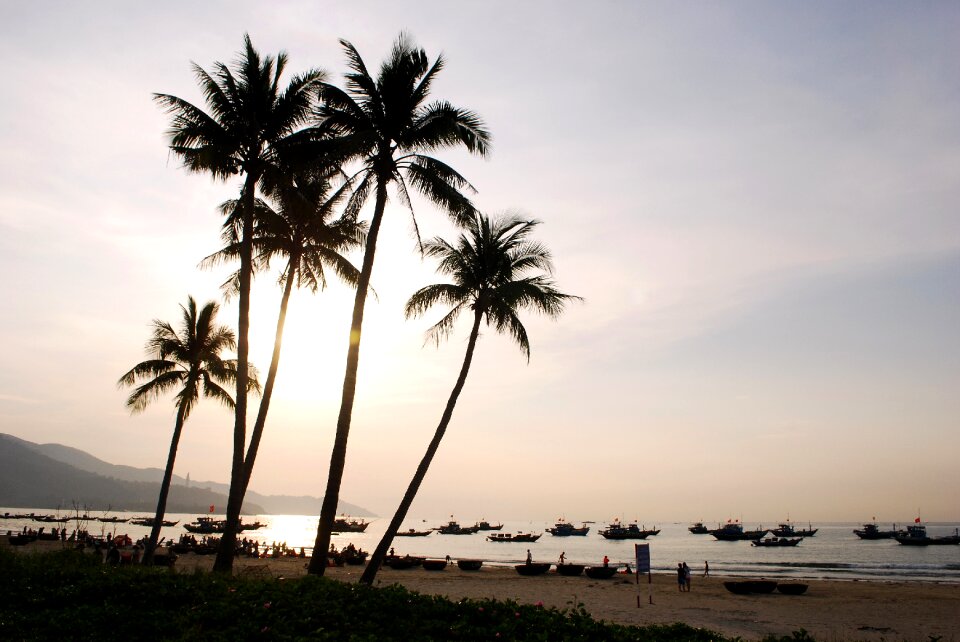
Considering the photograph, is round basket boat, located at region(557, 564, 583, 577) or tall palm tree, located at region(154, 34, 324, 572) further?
round basket boat, located at region(557, 564, 583, 577)

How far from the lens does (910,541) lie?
374 ft

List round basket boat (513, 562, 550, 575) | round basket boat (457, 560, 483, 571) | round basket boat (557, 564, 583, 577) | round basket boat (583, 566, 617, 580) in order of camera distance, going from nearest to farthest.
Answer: round basket boat (583, 566, 617, 580) → round basket boat (557, 564, 583, 577) → round basket boat (513, 562, 550, 575) → round basket boat (457, 560, 483, 571)

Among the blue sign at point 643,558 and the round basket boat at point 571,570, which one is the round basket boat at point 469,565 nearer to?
the round basket boat at point 571,570

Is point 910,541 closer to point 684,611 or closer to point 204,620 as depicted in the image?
point 684,611

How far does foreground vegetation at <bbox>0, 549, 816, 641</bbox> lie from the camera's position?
973 cm

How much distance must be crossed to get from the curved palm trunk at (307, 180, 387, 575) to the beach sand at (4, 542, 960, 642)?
2.22 metres

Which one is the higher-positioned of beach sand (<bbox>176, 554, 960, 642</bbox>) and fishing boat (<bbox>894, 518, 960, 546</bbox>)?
beach sand (<bbox>176, 554, 960, 642</bbox>)

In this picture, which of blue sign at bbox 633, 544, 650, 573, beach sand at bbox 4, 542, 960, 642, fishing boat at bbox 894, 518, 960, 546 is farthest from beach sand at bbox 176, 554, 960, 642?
fishing boat at bbox 894, 518, 960, 546

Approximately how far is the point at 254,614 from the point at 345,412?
308 inches

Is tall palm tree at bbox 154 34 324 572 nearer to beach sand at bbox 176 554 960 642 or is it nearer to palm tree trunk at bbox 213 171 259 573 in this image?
palm tree trunk at bbox 213 171 259 573

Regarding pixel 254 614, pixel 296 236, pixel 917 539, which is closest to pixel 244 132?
pixel 296 236

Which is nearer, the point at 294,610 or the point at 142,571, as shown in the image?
the point at 294,610

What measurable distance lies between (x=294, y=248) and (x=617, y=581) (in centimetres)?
3299

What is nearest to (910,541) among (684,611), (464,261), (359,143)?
(684,611)
